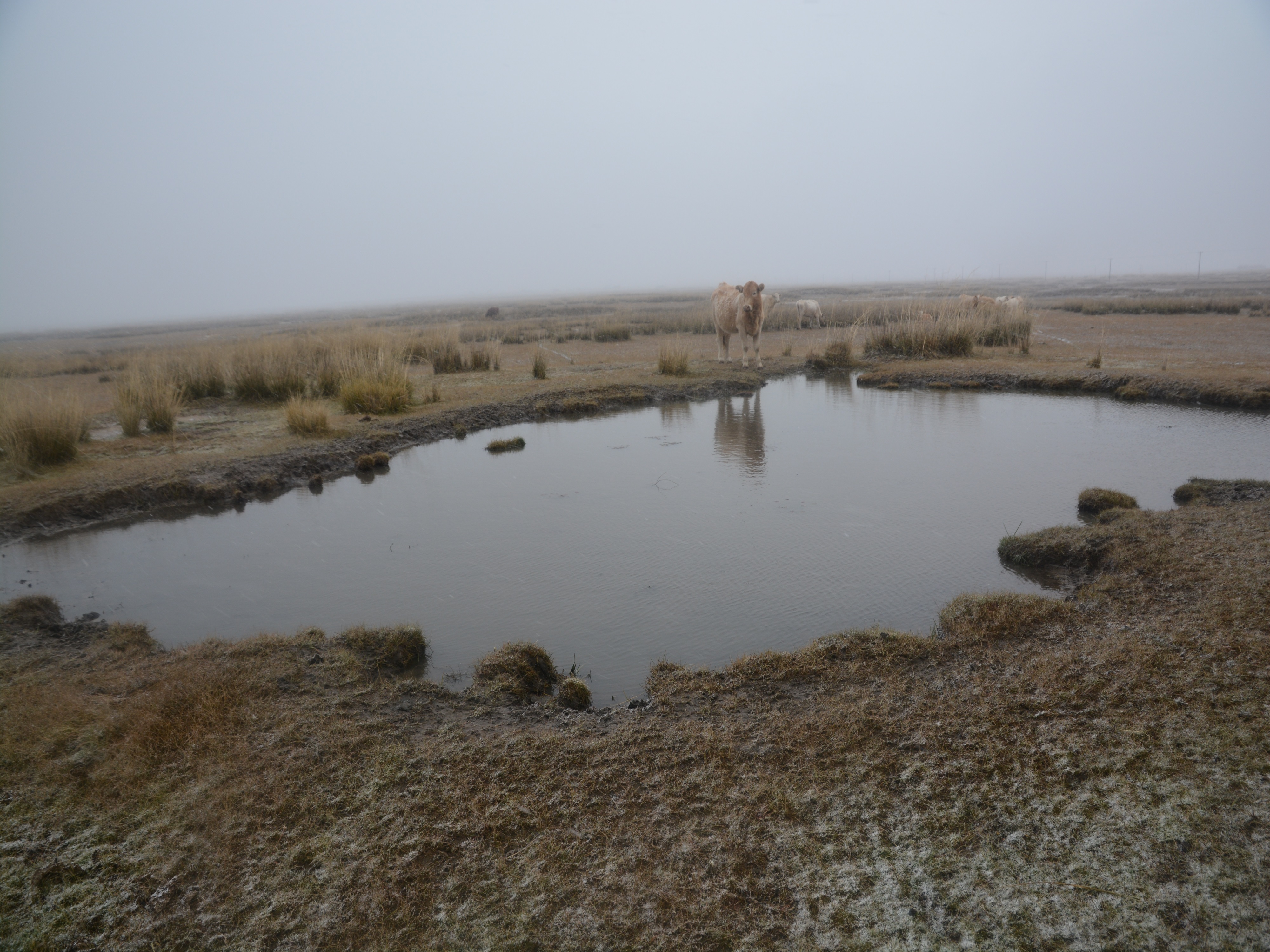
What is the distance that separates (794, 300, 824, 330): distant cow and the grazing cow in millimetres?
9112

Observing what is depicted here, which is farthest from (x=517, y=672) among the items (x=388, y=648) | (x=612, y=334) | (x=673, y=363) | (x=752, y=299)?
(x=612, y=334)

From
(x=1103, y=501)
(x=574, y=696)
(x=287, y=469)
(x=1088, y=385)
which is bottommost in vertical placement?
(x=574, y=696)

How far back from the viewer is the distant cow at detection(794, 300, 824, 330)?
874 inches

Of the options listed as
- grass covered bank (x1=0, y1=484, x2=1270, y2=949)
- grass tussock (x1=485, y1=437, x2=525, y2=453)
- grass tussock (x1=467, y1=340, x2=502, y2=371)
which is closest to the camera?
grass covered bank (x1=0, y1=484, x2=1270, y2=949)

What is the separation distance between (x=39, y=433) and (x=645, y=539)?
645 cm

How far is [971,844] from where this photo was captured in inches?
78.2

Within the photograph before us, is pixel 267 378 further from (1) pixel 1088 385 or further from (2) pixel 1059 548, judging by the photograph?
(1) pixel 1088 385

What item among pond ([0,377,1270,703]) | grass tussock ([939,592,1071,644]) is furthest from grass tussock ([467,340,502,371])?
grass tussock ([939,592,1071,644])

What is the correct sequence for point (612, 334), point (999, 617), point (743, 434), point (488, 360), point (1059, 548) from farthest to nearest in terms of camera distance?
point (612, 334) → point (488, 360) → point (743, 434) → point (1059, 548) → point (999, 617)

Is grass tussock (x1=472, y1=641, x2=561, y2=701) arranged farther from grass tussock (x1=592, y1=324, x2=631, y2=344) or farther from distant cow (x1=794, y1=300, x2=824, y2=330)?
distant cow (x1=794, y1=300, x2=824, y2=330)

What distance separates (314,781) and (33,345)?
163ft

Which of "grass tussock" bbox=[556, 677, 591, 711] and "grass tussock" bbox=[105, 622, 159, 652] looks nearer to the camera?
"grass tussock" bbox=[556, 677, 591, 711]

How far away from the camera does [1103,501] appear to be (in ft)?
16.0

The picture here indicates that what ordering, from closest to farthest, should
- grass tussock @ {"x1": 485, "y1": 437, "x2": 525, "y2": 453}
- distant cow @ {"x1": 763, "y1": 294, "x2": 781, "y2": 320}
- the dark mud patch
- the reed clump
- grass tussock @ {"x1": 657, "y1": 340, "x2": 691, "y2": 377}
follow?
grass tussock @ {"x1": 485, "y1": 437, "x2": 525, "y2": 453}, the dark mud patch, the reed clump, grass tussock @ {"x1": 657, "y1": 340, "x2": 691, "y2": 377}, distant cow @ {"x1": 763, "y1": 294, "x2": 781, "y2": 320}
